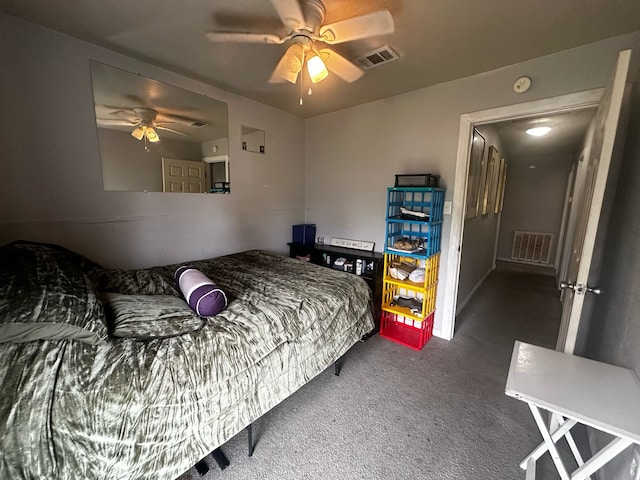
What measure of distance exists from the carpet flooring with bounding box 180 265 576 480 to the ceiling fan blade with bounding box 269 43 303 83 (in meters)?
2.20

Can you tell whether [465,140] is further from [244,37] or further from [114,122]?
[114,122]

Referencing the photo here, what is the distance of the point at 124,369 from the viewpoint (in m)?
0.99

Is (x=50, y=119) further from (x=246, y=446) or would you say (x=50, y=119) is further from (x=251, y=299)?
(x=246, y=446)

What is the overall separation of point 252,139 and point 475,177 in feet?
8.58

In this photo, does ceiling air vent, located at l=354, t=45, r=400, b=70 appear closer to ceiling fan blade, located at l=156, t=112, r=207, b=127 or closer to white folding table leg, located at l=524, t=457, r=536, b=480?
ceiling fan blade, located at l=156, t=112, r=207, b=127

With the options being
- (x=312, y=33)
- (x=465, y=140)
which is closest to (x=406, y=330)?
(x=465, y=140)

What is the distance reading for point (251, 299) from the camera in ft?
5.32

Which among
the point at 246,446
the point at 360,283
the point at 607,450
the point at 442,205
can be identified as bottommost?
the point at 246,446

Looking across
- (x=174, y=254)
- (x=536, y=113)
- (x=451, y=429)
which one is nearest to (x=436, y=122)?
(x=536, y=113)

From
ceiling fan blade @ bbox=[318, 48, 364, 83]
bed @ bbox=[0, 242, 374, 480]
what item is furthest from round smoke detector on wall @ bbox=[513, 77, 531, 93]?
bed @ bbox=[0, 242, 374, 480]

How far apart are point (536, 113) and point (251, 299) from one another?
8.31 ft

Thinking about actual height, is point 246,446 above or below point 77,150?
below

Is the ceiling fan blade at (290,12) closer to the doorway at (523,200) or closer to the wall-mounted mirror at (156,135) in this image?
the wall-mounted mirror at (156,135)

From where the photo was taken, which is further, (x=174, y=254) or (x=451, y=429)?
(x=174, y=254)
